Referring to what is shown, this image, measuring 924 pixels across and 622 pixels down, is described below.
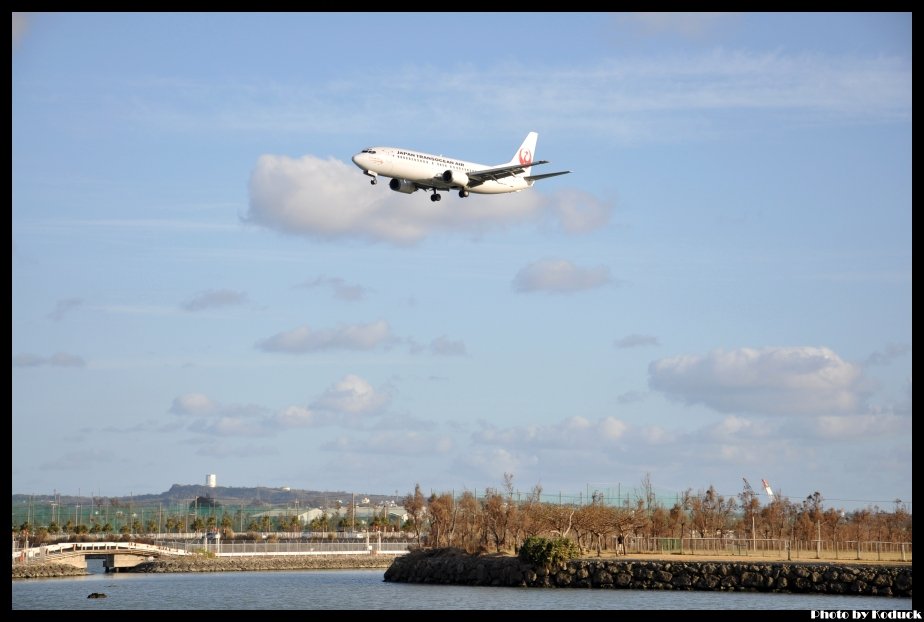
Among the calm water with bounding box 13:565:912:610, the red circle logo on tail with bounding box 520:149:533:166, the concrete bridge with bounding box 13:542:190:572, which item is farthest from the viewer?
the concrete bridge with bounding box 13:542:190:572

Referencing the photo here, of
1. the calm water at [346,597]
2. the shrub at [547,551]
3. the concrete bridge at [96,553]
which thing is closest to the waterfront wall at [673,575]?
the shrub at [547,551]

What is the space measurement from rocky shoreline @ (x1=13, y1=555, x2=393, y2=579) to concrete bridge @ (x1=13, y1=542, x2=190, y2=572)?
3.88ft

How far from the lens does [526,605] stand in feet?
205

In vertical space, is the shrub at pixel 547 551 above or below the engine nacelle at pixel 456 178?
below

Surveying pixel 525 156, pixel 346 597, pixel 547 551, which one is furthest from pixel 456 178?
pixel 525 156

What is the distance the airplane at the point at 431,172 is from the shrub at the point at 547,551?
2171 centimetres

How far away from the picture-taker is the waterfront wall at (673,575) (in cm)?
6284

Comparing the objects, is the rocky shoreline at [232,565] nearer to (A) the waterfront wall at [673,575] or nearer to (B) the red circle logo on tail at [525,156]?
(A) the waterfront wall at [673,575]

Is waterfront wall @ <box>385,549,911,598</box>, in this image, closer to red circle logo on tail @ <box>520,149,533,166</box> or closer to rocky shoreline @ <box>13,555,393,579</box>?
rocky shoreline @ <box>13,555,393,579</box>

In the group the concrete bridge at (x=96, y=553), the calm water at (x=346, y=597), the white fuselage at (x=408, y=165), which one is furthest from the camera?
the concrete bridge at (x=96, y=553)

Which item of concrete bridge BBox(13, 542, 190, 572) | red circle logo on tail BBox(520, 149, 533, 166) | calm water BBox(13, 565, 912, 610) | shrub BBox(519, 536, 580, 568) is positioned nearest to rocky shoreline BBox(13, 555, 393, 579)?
concrete bridge BBox(13, 542, 190, 572)

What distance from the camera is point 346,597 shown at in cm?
7481

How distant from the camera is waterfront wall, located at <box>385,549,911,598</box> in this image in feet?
206
